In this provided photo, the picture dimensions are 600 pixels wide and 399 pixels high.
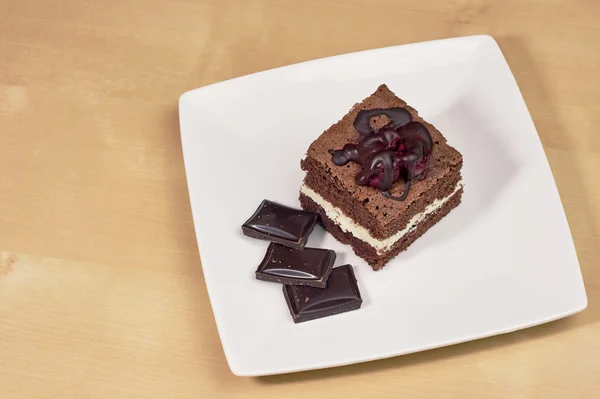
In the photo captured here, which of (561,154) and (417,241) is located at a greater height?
(561,154)

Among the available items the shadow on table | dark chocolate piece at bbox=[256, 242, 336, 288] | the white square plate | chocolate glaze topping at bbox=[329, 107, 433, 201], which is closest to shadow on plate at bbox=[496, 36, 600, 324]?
the shadow on table

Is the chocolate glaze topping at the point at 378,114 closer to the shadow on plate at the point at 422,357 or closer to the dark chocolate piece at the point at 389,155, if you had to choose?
the dark chocolate piece at the point at 389,155

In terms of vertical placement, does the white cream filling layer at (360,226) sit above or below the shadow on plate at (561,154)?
below

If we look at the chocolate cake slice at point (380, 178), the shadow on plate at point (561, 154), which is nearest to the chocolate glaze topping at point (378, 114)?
the chocolate cake slice at point (380, 178)

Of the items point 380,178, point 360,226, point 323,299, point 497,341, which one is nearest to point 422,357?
point 497,341

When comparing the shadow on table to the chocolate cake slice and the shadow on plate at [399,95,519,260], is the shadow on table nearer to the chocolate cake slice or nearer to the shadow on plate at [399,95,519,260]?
the shadow on plate at [399,95,519,260]

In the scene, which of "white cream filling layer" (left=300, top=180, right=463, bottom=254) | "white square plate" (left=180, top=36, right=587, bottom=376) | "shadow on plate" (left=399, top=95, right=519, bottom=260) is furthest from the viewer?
"shadow on plate" (left=399, top=95, right=519, bottom=260)

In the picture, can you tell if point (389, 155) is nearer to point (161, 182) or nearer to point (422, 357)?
point (422, 357)
